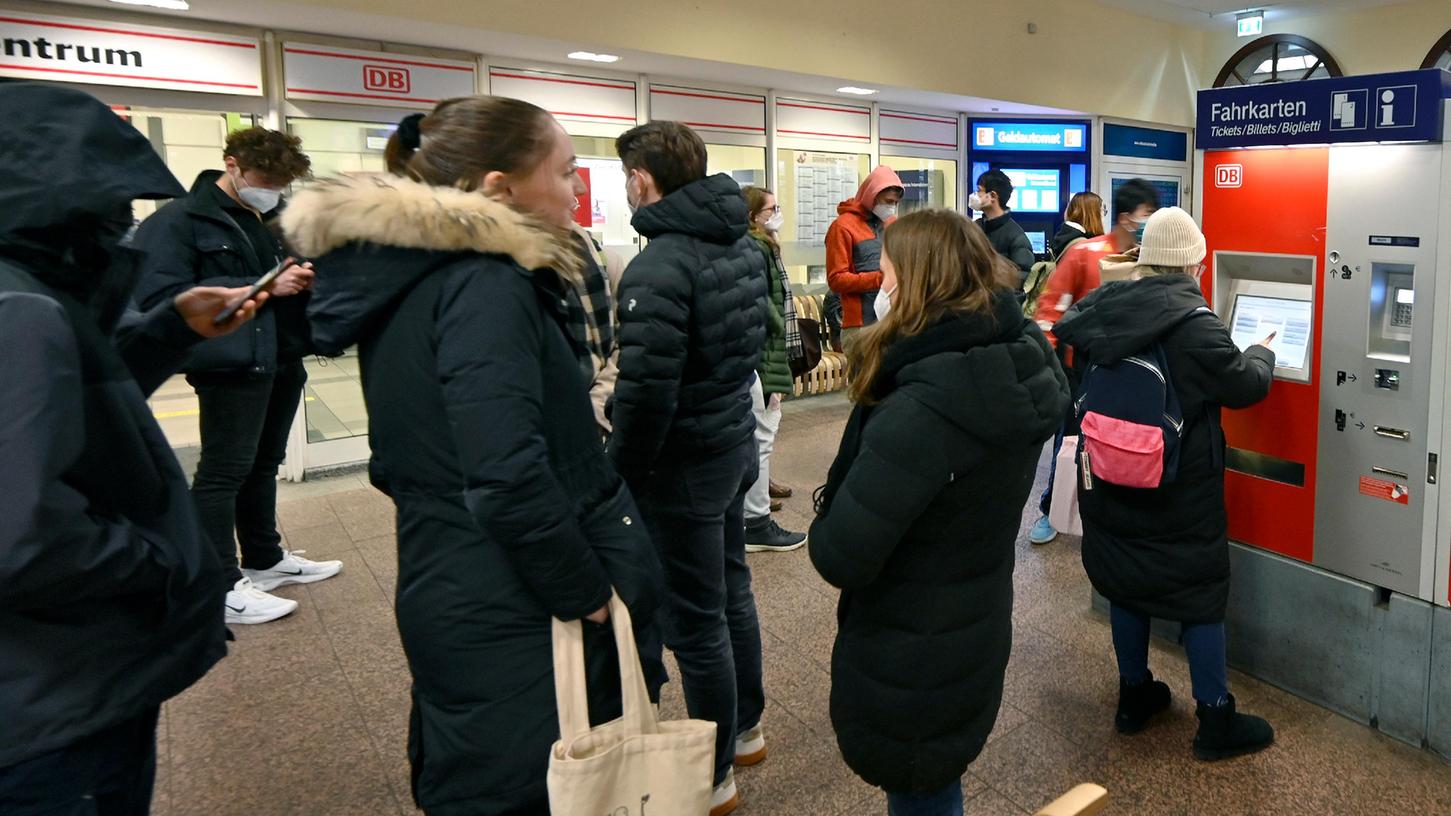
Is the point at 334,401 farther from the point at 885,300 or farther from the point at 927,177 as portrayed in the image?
the point at 927,177

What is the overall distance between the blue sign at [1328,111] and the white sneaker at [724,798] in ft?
8.36

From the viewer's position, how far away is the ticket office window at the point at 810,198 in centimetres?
853

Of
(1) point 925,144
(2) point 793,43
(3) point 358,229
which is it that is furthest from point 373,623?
(1) point 925,144

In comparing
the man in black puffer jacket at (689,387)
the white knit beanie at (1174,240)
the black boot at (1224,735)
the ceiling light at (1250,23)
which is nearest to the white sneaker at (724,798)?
the man in black puffer jacket at (689,387)

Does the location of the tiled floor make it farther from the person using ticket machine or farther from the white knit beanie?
the white knit beanie

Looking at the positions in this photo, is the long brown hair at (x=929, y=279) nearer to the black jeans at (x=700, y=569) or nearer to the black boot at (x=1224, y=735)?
the black jeans at (x=700, y=569)

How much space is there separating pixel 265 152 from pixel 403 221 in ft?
8.59

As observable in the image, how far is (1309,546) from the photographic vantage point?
3.27 m

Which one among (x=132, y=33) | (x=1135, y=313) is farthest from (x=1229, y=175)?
(x=132, y=33)

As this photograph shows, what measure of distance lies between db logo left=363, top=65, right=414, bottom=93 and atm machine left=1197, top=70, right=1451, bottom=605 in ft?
14.8

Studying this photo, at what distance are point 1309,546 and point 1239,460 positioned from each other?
0.40 m

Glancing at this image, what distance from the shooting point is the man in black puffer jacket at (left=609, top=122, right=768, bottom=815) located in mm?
2395

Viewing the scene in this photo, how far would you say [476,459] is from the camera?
56.9 inches

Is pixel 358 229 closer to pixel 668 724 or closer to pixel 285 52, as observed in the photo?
pixel 668 724
